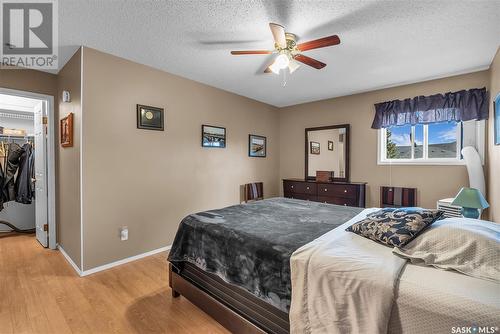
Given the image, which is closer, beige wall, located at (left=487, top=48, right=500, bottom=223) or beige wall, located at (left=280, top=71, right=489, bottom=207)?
beige wall, located at (left=487, top=48, right=500, bottom=223)

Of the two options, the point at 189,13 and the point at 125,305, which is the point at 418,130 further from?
the point at 125,305

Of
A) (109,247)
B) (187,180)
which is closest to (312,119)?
(187,180)

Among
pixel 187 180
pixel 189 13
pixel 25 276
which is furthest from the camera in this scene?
pixel 187 180

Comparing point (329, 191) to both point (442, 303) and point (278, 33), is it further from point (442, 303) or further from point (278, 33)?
point (442, 303)

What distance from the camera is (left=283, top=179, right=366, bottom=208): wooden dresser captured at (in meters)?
3.85

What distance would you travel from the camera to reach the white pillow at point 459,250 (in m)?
1.08

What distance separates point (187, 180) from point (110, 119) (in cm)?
128

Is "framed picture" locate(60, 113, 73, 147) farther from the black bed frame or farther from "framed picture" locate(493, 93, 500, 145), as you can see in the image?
"framed picture" locate(493, 93, 500, 145)

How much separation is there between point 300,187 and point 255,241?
3031 millimetres

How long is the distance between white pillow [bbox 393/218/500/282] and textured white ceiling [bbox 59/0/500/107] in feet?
5.58

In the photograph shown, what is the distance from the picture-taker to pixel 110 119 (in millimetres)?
2709

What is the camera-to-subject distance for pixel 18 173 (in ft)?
12.5

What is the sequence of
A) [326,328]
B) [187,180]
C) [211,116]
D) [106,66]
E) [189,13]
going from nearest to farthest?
[326,328]
[189,13]
[106,66]
[187,180]
[211,116]

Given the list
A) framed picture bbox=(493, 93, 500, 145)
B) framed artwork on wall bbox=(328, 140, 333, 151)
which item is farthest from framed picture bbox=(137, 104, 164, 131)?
framed picture bbox=(493, 93, 500, 145)
